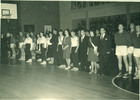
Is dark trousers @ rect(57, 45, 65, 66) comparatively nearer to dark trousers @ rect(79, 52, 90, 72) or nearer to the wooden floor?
dark trousers @ rect(79, 52, 90, 72)

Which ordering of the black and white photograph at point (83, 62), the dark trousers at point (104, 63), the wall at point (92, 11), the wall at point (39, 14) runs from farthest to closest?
the wall at point (39, 14) < the wall at point (92, 11) < the dark trousers at point (104, 63) < the black and white photograph at point (83, 62)

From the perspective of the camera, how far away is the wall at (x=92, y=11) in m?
11.0

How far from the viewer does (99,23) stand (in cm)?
1277

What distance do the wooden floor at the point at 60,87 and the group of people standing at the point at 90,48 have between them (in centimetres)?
44

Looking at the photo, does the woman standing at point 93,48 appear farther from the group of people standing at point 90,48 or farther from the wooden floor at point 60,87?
the wooden floor at point 60,87

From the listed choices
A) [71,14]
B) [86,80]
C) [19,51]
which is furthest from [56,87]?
[71,14]

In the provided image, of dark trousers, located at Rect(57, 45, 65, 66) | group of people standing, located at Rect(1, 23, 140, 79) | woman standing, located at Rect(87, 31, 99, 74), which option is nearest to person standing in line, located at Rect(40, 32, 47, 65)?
group of people standing, located at Rect(1, 23, 140, 79)

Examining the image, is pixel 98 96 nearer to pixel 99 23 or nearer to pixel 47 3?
pixel 99 23

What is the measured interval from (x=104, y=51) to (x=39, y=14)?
10579 millimetres

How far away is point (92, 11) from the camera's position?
1330 centimetres

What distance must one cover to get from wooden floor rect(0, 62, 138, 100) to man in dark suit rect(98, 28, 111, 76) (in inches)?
12.8

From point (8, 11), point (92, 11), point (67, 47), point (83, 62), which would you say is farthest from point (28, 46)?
point (92, 11)

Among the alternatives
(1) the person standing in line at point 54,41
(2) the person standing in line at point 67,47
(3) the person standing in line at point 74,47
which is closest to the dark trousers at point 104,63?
(3) the person standing in line at point 74,47

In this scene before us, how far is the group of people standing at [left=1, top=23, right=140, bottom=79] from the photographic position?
18.3ft
